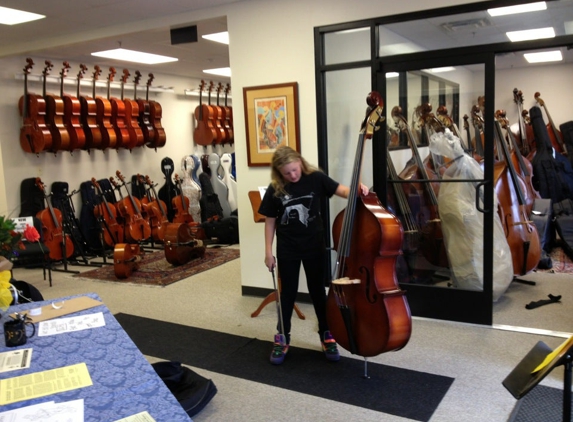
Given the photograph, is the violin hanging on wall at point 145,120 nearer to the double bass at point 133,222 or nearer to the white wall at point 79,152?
the white wall at point 79,152

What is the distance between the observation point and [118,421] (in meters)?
1.34

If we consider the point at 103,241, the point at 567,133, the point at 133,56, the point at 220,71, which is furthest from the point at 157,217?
the point at 567,133

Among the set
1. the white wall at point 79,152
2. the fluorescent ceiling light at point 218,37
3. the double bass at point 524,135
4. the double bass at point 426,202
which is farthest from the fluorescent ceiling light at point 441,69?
the white wall at point 79,152

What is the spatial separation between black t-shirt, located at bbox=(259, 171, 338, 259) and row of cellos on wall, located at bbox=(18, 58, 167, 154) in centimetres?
425

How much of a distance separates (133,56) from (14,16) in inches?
87.4

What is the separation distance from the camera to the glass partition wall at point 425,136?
379 centimetres

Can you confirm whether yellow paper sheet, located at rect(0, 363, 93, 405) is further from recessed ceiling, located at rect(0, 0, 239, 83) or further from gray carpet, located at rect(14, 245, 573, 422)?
recessed ceiling, located at rect(0, 0, 239, 83)

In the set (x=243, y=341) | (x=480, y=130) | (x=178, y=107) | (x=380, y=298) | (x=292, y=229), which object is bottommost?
(x=243, y=341)

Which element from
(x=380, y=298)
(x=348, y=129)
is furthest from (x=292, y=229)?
(x=348, y=129)

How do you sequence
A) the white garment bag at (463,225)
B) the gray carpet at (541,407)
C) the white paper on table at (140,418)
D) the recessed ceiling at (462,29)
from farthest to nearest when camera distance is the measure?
1. the white garment bag at (463,225)
2. the recessed ceiling at (462,29)
3. the gray carpet at (541,407)
4. the white paper on table at (140,418)

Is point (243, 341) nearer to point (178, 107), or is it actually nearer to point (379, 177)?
point (379, 177)

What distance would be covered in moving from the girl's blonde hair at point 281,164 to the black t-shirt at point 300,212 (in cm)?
3

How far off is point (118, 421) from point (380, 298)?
1714 millimetres

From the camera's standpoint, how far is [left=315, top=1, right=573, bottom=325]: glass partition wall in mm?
3795
